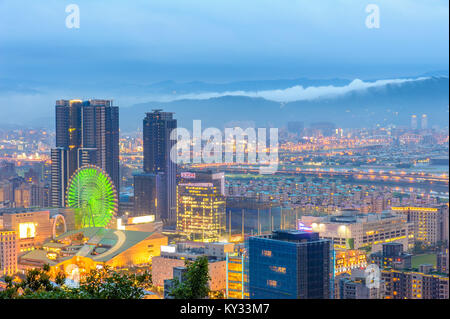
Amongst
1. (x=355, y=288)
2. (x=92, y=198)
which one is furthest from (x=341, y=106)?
(x=92, y=198)

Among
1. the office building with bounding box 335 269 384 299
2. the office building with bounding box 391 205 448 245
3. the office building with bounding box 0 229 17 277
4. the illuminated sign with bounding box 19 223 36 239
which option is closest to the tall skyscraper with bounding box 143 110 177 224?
the illuminated sign with bounding box 19 223 36 239

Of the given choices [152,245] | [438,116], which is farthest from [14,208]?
[438,116]

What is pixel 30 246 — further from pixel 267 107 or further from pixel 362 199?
pixel 362 199

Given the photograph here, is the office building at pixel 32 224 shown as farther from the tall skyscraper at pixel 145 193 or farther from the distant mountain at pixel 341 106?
the distant mountain at pixel 341 106

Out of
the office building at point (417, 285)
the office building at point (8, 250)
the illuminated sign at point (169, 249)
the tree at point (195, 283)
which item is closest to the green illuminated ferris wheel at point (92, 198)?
the office building at point (8, 250)

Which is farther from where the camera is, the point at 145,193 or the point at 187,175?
the point at 145,193

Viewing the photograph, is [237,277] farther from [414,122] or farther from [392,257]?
[414,122]
